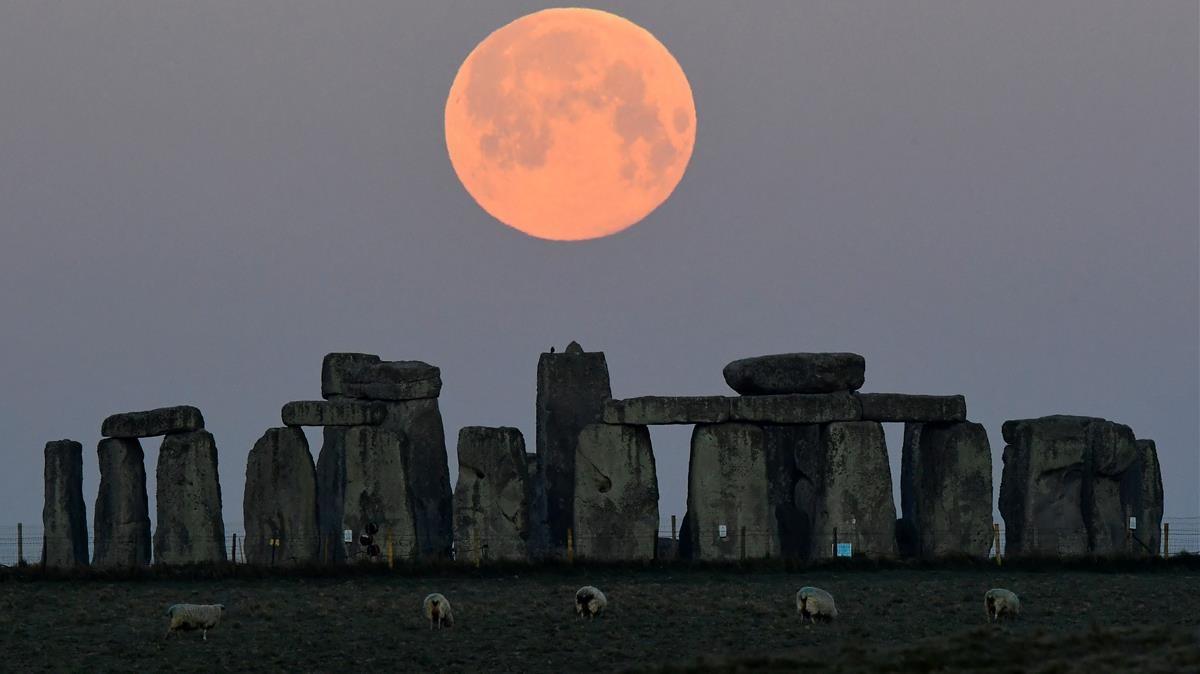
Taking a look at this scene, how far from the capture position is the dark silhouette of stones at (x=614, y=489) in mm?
49906

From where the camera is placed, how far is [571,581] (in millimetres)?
44562

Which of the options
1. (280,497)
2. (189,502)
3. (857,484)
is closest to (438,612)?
(857,484)

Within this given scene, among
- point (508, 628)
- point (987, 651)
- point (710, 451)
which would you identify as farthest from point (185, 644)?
point (710, 451)

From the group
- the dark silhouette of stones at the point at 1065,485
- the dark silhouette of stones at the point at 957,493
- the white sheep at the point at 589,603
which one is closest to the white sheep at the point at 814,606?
the white sheep at the point at 589,603

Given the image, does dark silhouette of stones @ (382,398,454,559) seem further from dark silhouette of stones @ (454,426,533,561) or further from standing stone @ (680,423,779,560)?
standing stone @ (680,423,779,560)

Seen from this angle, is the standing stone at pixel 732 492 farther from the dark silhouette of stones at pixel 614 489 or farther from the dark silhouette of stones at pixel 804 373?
the dark silhouette of stones at pixel 804 373

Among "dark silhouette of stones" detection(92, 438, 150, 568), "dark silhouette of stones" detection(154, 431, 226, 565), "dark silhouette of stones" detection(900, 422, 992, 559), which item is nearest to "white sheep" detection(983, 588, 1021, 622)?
"dark silhouette of stones" detection(900, 422, 992, 559)

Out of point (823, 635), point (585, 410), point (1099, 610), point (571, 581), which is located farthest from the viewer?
point (585, 410)

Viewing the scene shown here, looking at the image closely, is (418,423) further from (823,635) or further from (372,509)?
(823,635)

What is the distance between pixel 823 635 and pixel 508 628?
4660 millimetres

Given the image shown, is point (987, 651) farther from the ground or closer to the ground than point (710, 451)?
closer to the ground

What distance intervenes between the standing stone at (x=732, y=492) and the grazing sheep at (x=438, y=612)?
11654mm

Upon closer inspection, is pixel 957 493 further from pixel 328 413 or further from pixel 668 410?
pixel 328 413

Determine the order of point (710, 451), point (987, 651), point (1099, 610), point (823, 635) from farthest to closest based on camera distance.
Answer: point (710, 451)
point (1099, 610)
point (823, 635)
point (987, 651)
